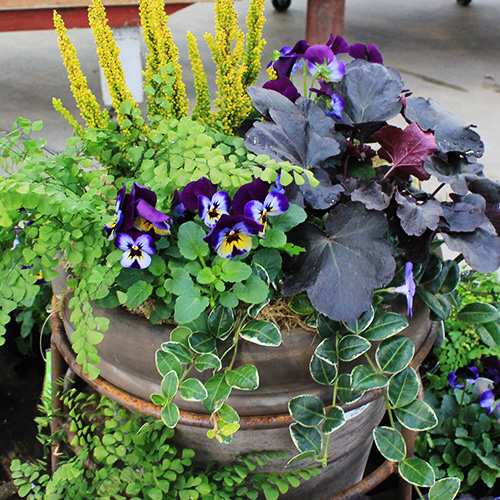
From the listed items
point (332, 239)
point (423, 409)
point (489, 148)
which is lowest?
point (489, 148)

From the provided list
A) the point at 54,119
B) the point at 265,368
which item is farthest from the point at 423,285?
the point at 54,119

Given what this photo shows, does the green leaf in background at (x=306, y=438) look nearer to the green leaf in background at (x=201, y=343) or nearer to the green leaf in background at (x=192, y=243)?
the green leaf in background at (x=201, y=343)

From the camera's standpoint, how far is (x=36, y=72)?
14.1 feet

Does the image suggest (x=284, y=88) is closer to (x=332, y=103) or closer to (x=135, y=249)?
(x=332, y=103)

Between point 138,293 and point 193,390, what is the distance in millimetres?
167

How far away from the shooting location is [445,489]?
1.00 metres

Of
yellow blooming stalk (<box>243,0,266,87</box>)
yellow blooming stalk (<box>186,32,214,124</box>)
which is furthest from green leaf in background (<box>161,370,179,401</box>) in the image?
yellow blooming stalk (<box>243,0,266,87</box>)

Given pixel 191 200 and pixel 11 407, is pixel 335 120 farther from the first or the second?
pixel 11 407

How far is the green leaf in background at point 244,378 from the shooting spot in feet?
2.61

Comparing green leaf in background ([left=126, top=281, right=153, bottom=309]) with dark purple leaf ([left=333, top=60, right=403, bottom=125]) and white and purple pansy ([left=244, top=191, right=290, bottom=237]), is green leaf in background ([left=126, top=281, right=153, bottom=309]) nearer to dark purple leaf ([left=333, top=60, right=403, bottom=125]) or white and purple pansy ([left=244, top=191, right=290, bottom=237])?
white and purple pansy ([left=244, top=191, right=290, bottom=237])

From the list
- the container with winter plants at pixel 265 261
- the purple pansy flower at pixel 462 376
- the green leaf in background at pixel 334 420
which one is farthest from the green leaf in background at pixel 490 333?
the purple pansy flower at pixel 462 376

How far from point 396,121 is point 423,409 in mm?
2917

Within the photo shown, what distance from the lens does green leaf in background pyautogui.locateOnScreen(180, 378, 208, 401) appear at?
0.79m

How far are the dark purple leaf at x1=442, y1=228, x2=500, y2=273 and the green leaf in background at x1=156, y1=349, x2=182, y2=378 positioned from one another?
483 mm
